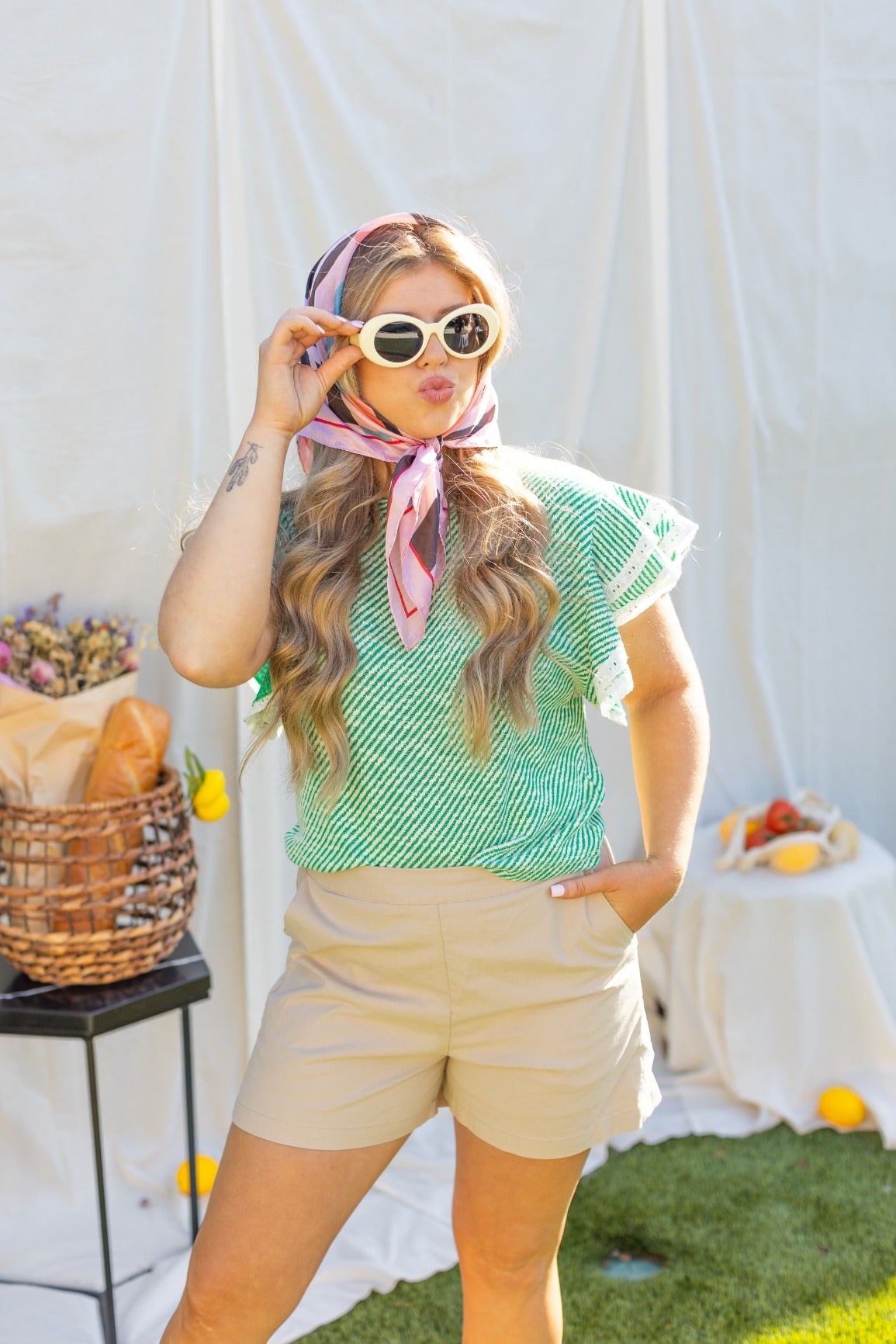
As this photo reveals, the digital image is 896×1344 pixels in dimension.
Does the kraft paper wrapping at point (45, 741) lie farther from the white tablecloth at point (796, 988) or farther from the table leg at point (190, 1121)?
the white tablecloth at point (796, 988)

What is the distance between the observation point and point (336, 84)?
2820 mm

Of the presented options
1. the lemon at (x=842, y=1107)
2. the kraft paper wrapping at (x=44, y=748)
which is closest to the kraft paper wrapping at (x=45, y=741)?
the kraft paper wrapping at (x=44, y=748)

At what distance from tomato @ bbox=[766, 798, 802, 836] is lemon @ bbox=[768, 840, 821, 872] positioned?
70 mm

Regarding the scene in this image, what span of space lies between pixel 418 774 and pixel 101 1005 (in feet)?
3.04

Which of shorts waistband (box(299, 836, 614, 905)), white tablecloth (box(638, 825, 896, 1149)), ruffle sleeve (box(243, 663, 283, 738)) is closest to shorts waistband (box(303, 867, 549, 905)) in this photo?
shorts waistband (box(299, 836, 614, 905))

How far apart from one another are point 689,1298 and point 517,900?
1.35 m

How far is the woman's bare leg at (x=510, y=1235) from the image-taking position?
5.82ft

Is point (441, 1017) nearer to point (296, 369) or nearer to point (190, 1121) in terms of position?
point (296, 369)

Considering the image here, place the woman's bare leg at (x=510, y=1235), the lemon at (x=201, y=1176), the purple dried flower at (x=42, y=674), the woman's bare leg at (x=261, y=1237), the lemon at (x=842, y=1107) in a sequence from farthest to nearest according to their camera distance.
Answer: the lemon at (x=842, y=1107) → the lemon at (x=201, y=1176) → the purple dried flower at (x=42, y=674) → the woman's bare leg at (x=510, y=1235) → the woman's bare leg at (x=261, y=1237)

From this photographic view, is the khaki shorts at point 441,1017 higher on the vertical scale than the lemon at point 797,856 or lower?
higher

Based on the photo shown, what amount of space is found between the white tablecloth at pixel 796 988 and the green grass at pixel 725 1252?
118 mm

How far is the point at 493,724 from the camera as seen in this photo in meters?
1.72

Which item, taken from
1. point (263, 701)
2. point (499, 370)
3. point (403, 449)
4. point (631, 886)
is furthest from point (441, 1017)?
point (499, 370)

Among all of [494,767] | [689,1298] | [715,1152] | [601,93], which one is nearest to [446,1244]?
[689,1298]
